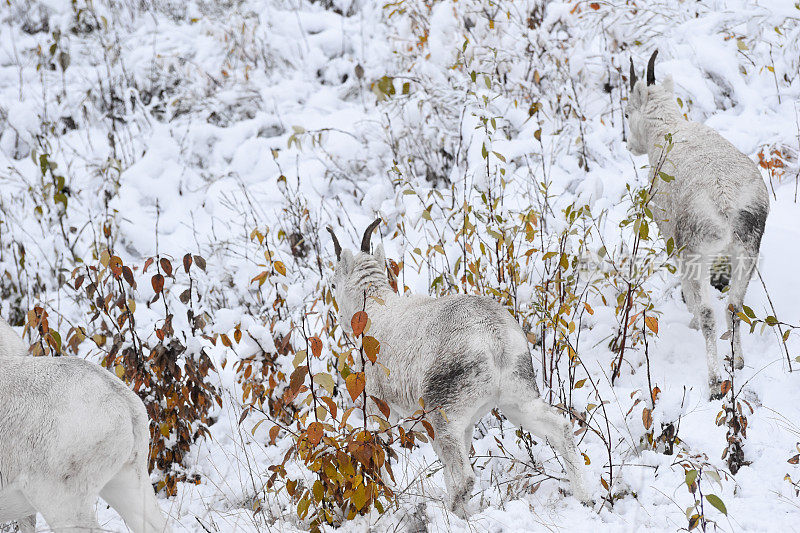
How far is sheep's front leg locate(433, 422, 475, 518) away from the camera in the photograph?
11.9 ft

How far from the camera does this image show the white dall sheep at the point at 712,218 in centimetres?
471

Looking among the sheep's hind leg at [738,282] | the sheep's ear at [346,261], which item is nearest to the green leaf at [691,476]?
the sheep's hind leg at [738,282]

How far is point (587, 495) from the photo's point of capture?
380 cm

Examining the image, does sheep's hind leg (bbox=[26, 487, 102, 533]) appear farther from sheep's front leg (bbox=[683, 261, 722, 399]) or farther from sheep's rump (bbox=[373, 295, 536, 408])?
sheep's front leg (bbox=[683, 261, 722, 399])

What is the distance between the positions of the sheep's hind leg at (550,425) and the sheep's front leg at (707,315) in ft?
4.85

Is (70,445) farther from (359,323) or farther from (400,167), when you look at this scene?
(400,167)

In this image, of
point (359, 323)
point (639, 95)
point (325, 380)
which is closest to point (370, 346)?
point (359, 323)

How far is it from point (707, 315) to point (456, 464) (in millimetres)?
2217

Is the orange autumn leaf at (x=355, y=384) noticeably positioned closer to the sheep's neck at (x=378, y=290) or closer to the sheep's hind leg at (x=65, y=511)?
the sheep's hind leg at (x=65, y=511)

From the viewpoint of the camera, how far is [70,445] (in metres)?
3.07

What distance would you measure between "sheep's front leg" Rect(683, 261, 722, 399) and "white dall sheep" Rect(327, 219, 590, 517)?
149 cm

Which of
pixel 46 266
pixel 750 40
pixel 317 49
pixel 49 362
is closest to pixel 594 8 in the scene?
pixel 750 40

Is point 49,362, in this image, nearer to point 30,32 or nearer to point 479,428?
point 479,428

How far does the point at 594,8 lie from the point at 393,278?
5.90 meters
